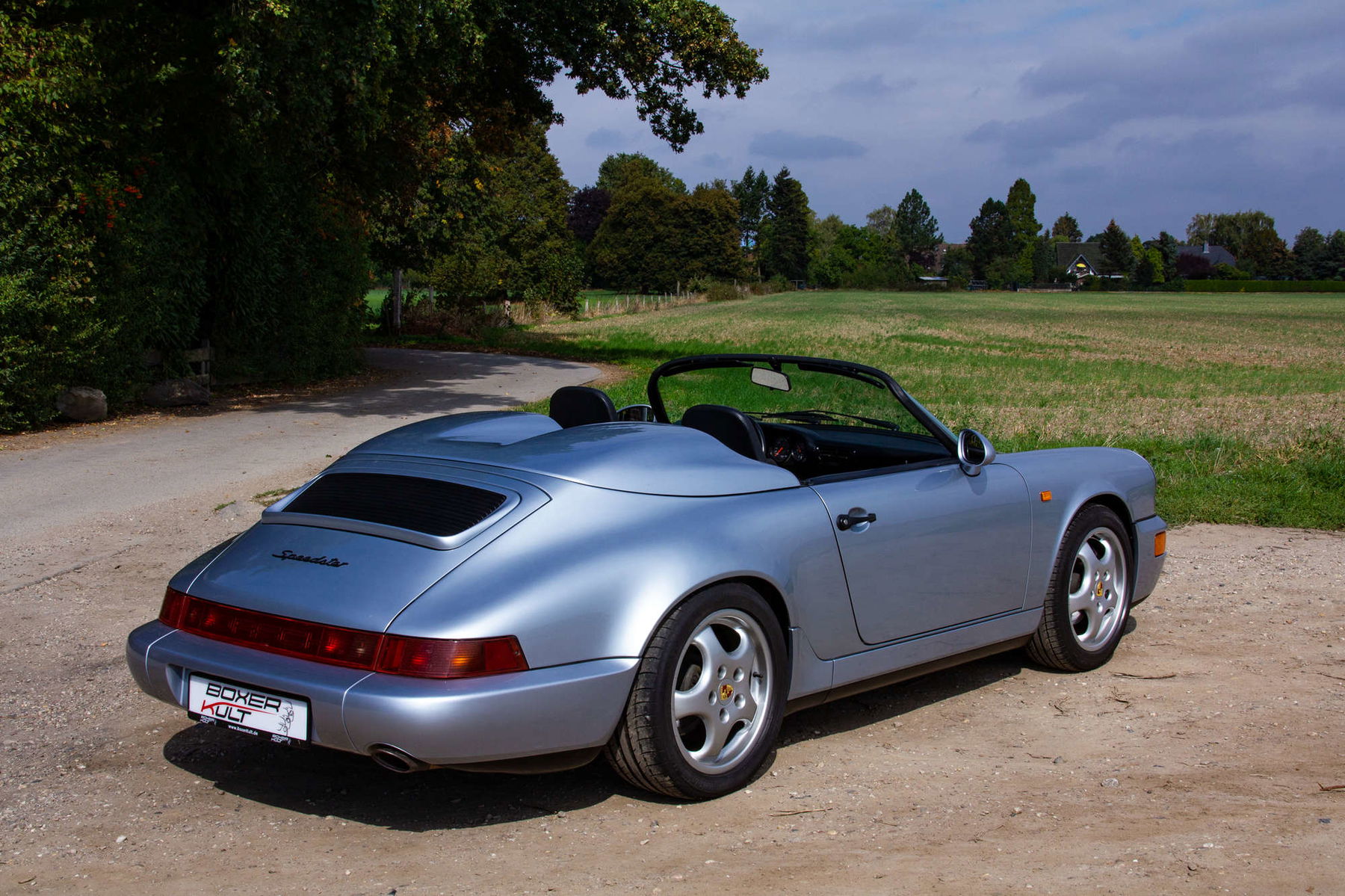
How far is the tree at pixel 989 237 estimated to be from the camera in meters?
163

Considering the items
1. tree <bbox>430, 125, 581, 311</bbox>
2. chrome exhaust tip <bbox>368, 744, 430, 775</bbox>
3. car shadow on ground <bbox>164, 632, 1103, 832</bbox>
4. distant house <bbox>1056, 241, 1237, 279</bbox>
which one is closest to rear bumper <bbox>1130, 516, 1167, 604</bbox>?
car shadow on ground <bbox>164, 632, 1103, 832</bbox>

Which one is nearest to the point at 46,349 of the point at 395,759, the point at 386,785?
the point at 386,785

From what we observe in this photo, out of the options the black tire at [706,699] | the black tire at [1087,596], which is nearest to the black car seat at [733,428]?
the black tire at [706,699]

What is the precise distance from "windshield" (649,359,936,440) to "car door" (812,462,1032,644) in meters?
0.41

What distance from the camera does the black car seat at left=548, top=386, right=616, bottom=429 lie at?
4.70 meters

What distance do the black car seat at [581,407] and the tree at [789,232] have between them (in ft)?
487

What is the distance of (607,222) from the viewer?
111938 mm

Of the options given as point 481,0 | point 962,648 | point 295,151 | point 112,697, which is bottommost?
point 112,697

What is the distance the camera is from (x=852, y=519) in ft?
13.6

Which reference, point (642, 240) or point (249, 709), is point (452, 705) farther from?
point (642, 240)

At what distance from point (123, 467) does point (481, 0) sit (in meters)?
9.57

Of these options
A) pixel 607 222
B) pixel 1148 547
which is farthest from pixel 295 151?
pixel 607 222

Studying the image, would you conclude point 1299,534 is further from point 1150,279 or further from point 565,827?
point 1150,279

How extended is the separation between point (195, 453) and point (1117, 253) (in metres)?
157
